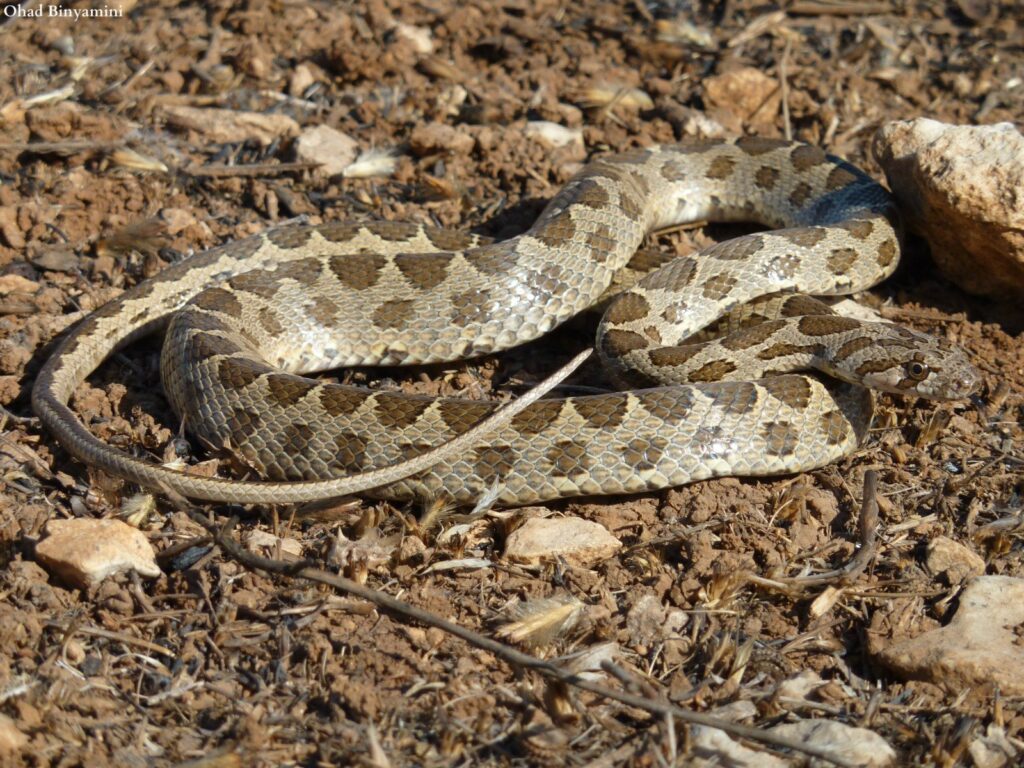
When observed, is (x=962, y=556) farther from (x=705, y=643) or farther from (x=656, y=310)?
(x=656, y=310)

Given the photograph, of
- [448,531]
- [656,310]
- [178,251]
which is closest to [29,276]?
[178,251]

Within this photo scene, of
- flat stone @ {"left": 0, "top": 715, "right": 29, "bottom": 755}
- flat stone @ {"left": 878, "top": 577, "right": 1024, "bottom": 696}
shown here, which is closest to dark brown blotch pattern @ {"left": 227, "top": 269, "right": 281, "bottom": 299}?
flat stone @ {"left": 0, "top": 715, "right": 29, "bottom": 755}

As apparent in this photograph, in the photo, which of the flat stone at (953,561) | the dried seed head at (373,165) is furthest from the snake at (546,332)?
the flat stone at (953,561)

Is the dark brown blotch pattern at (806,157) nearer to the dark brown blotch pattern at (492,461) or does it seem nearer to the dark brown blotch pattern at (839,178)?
the dark brown blotch pattern at (839,178)

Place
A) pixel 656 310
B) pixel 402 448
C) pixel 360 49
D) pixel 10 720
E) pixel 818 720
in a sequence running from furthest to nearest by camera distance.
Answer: pixel 360 49, pixel 656 310, pixel 402 448, pixel 818 720, pixel 10 720

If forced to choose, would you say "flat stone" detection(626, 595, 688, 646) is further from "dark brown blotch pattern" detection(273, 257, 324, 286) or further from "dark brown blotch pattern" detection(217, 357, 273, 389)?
"dark brown blotch pattern" detection(273, 257, 324, 286)

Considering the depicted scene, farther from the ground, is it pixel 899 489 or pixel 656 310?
pixel 656 310

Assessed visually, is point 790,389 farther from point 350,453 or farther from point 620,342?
point 350,453
